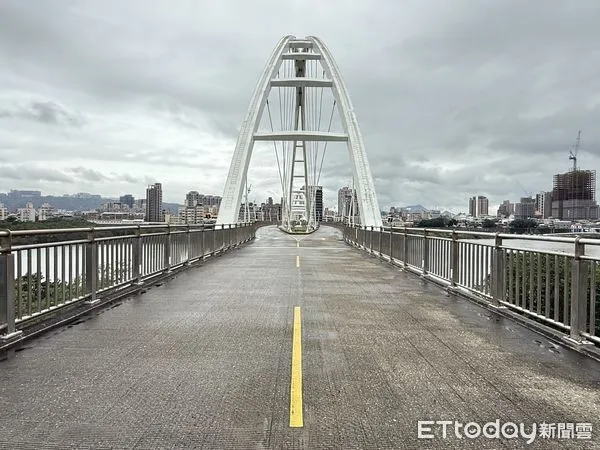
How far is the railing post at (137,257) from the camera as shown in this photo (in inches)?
457

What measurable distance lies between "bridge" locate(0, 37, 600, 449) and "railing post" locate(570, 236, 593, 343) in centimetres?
2

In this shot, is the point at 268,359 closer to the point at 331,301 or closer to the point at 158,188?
the point at 331,301

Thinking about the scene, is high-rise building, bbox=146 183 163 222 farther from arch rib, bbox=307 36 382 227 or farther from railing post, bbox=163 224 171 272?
railing post, bbox=163 224 171 272

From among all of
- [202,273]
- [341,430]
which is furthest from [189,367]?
[202,273]

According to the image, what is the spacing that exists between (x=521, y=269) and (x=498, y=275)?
401 mm

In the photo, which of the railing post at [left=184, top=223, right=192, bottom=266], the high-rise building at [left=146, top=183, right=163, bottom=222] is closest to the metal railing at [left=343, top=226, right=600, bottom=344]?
the railing post at [left=184, top=223, right=192, bottom=266]

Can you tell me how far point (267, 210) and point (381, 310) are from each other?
133655mm

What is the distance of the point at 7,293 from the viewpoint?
20.7 ft

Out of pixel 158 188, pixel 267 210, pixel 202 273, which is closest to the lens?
pixel 202 273

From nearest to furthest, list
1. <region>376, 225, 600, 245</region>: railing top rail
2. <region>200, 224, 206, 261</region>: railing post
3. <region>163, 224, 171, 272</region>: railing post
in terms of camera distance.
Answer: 1. <region>376, 225, 600, 245</region>: railing top rail
2. <region>163, 224, 171, 272</region>: railing post
3. <region>200, 224, 206, 261</region>: railing post

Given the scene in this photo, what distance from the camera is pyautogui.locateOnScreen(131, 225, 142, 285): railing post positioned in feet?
38.1

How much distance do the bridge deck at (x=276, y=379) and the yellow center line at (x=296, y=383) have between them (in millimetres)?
66

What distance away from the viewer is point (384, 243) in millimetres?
21031

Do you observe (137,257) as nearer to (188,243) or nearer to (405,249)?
(188,243)
